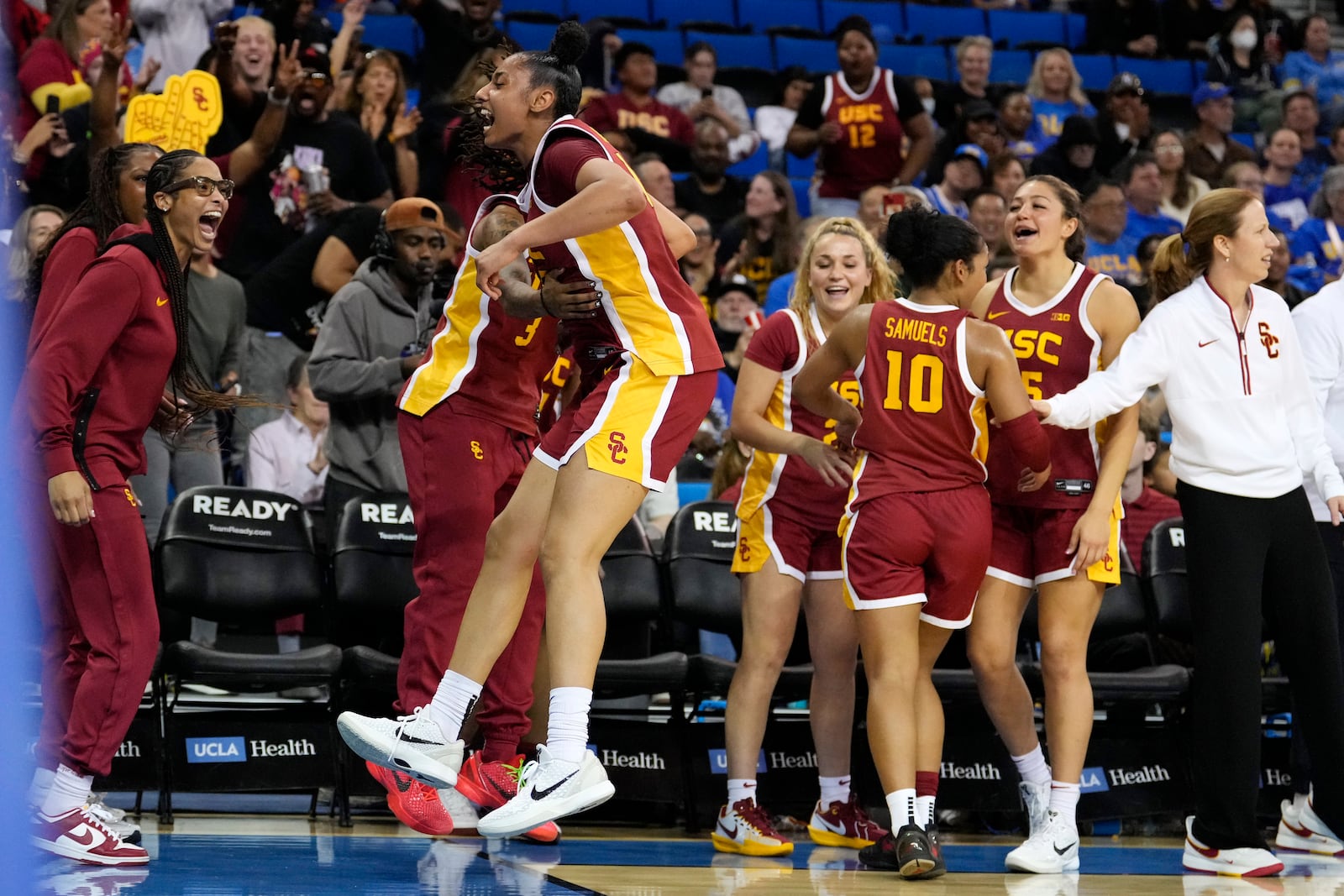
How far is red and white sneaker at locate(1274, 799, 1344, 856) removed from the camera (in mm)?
5766

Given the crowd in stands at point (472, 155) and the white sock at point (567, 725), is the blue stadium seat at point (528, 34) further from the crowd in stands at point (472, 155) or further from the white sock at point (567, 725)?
the white sock at point (567, 725)

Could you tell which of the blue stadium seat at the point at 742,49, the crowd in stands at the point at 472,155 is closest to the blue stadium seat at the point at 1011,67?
the crowd in stands at the point at 472,155

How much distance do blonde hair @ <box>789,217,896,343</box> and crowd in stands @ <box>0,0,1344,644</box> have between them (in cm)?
25

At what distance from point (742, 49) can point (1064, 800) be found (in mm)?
9243

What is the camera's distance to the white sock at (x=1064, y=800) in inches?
207

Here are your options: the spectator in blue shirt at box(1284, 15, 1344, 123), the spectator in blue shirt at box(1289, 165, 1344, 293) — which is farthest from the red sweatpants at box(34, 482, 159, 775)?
the spectator in blue shirt at box(1284, 15, 1344, 123)

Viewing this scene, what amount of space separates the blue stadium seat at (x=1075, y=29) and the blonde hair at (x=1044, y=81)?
2199 mm

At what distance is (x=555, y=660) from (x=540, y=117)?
4.80ft

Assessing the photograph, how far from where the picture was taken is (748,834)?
5.56 metres

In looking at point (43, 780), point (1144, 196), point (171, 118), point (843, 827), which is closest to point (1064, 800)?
point (843, 827)

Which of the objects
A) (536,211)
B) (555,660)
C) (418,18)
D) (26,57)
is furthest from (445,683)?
(418,18)

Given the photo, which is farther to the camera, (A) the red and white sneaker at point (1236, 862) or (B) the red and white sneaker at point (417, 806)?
(A) the red and white sneaker at point (1236, 862)

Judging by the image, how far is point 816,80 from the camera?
1147 centimetres

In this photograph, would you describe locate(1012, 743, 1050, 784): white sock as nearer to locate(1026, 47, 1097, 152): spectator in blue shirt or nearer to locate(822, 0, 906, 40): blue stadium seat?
locate(1026, 47, 1097, 152): spectator in blue shirt
